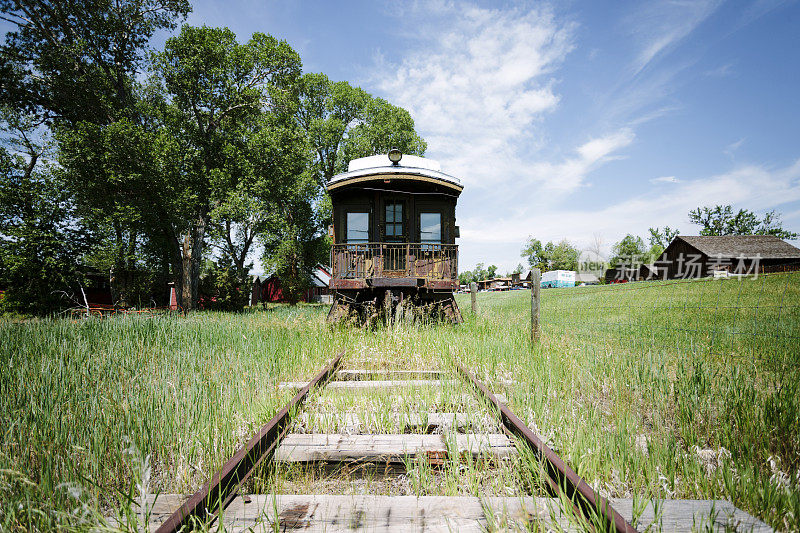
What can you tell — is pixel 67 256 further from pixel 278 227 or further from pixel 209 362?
Answer: pixel 209 362

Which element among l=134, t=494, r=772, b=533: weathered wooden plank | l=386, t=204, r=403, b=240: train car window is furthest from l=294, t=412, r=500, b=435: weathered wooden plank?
l=386, t=204, r=403, b=240: train car window

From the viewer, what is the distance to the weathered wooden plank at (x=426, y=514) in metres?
1.55

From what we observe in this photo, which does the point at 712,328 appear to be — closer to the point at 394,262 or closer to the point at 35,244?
the point at 394,262

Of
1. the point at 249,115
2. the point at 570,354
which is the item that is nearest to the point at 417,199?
the point at 570,354

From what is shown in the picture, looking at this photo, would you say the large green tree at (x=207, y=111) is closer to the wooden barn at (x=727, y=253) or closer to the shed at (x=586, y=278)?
Answer: the wooden barn at (x=727, y=253)

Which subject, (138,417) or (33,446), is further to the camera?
(138,417)

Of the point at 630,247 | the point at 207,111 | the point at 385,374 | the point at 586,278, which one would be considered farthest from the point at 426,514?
the point at 630,247

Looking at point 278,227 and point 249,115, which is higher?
point 249,115

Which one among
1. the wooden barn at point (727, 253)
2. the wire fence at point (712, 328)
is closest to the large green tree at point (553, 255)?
the wooden barn at point (727, 253)

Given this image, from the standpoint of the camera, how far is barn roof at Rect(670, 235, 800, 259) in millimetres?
32719

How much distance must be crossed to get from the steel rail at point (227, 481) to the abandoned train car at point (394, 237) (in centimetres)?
561

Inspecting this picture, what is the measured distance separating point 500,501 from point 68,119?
22.3 metres

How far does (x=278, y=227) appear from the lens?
17438mm

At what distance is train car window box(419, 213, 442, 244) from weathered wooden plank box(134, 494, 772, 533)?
8975 mm
